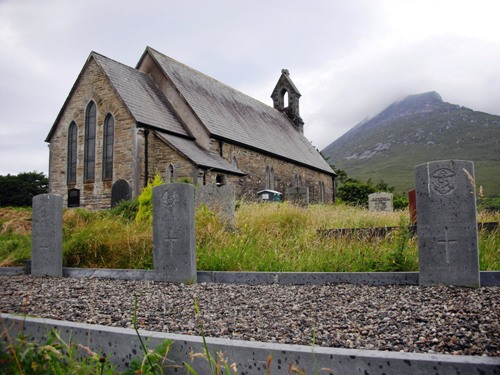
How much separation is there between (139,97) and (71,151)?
3.99 meters

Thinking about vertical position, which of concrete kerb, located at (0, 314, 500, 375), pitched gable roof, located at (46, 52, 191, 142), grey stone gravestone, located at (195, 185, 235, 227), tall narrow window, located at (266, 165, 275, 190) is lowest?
concrete kerb, located at (0, 314, 500, 375)

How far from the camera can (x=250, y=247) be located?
6.87 meters

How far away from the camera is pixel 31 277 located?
6.54m

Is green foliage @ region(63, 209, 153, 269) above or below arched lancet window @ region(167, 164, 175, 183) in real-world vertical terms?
below

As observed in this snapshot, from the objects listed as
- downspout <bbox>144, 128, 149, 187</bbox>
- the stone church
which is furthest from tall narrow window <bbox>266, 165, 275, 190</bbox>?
downspout <bbox>144, 128, 149, 187</bbox>

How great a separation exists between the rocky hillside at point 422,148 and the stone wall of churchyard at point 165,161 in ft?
196

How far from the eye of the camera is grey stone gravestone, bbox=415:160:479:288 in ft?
15.1

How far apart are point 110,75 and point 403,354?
59.6ft

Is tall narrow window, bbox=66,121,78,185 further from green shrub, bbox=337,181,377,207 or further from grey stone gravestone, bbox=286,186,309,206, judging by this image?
green shrub, bbox=337,181,377,207

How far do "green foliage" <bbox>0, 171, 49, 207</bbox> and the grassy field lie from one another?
2035cm

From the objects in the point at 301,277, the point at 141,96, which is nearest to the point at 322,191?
the point at 141,96

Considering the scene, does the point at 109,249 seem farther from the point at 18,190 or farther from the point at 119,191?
the point at 18,190

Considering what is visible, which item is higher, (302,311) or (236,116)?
(236,116)

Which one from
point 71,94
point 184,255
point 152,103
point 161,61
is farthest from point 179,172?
point 184,255
